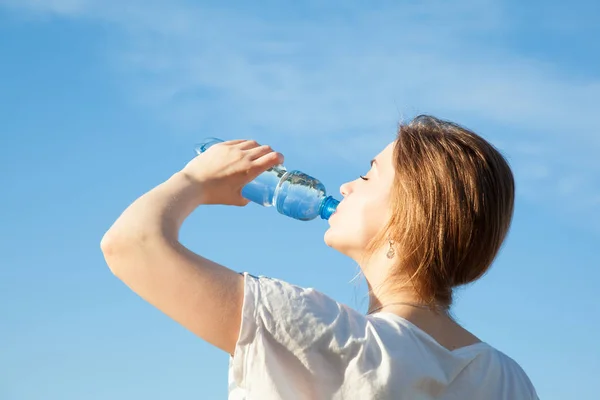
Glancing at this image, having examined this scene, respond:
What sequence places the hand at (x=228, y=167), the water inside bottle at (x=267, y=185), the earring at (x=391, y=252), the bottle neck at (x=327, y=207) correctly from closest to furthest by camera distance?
the hand at (x=228, y=167) < the earring at (x=391, y=252) < the bottle neck at (x=327, y=207) < the water inside bottle at (x=267, y=185)

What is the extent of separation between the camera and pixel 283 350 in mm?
2352

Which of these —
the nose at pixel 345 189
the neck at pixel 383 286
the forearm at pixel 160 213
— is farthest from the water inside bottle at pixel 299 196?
the forearm at pixel 160 213

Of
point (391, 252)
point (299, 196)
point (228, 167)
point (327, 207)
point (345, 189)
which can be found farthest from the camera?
point (299, 196)

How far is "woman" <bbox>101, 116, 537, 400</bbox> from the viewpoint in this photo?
7.60 feet

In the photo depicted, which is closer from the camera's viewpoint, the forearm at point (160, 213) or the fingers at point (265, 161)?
the forearm at point (160, 213)

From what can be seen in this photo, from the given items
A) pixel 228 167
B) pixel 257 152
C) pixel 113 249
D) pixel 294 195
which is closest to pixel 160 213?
pixel 113 249

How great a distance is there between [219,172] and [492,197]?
0.92 metres

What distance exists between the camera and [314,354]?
7.72 feet

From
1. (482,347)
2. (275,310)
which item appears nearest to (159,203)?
(275,310)

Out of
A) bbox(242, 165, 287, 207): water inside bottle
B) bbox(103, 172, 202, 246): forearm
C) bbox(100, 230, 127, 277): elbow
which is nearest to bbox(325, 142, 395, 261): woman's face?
bbox(103, 172, 202, 246): forearm

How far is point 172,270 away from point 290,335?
35 cm

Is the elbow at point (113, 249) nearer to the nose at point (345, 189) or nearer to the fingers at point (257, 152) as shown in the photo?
the fingers at point (257, 152)

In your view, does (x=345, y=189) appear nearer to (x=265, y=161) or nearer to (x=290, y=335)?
(x=265, y=161)

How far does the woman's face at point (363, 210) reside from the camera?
3.07 m
